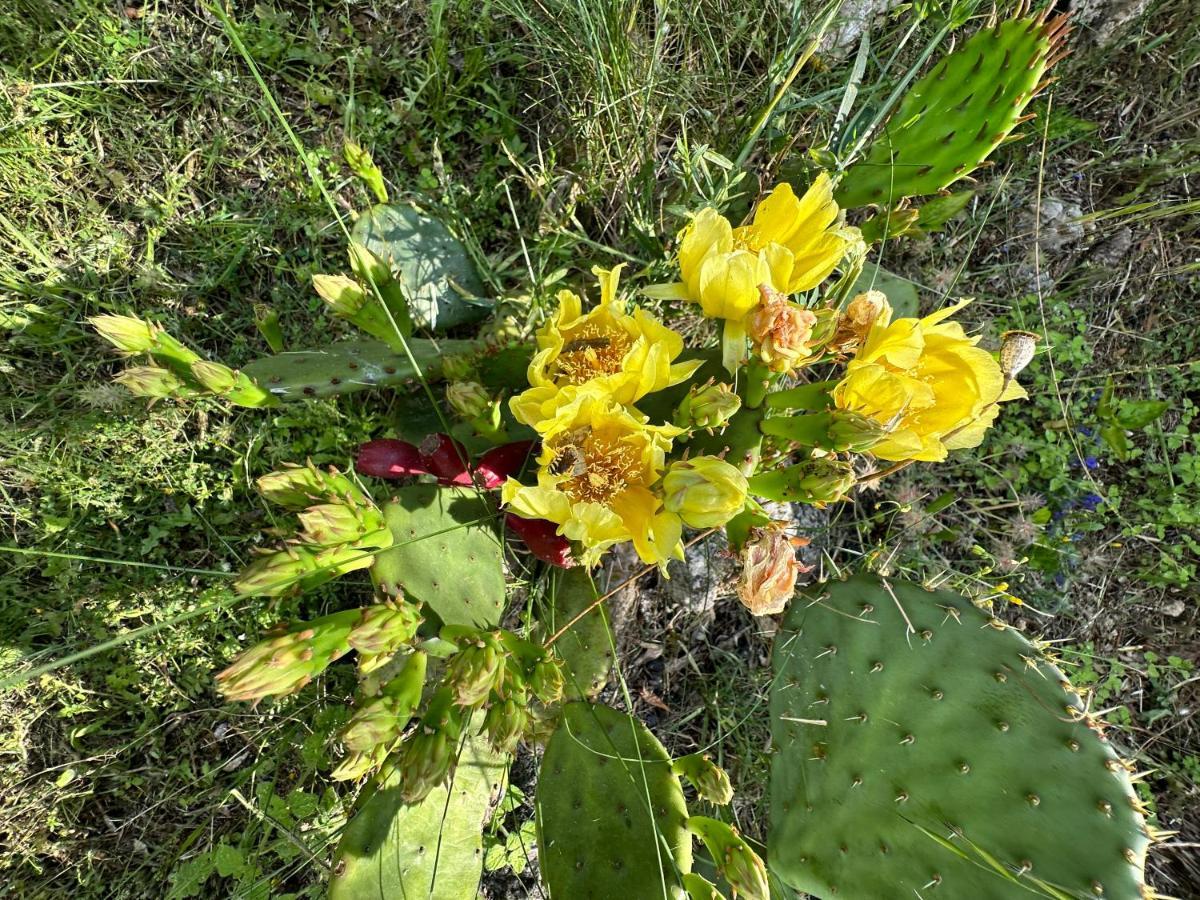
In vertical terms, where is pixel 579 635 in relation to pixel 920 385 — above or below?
below

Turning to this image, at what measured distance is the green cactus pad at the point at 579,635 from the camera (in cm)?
152

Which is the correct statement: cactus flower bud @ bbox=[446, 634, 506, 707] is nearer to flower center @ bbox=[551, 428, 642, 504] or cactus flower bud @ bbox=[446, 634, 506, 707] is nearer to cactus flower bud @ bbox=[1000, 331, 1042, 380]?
flower center @ bbox=[551, 428, 642, 504]

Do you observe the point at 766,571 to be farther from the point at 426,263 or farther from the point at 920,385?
the point at 426,263

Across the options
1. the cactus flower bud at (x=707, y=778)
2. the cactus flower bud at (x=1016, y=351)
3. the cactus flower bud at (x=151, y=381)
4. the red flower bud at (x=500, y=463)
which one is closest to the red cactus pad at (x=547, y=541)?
the red flower bud at (x=500, y=463)

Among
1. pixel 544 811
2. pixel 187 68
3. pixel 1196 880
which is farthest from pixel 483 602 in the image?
pixel 1196 880

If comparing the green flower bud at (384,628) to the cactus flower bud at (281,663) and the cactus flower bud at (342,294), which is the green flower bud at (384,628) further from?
the cactus flower bud at (342,294)

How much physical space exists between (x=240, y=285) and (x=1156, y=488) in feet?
8.56

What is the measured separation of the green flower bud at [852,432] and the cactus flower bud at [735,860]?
67cm

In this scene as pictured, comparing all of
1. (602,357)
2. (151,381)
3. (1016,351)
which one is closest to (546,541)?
(602,357)

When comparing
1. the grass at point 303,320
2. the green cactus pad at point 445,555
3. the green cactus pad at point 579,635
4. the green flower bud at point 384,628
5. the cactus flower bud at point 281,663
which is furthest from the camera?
the grass at point 303,320

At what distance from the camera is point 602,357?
1184 millimetres

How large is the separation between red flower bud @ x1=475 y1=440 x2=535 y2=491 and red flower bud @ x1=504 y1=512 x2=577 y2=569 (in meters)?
0.11

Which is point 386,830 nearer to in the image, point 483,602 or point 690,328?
point 483,602

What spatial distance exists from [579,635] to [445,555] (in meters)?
0.38
